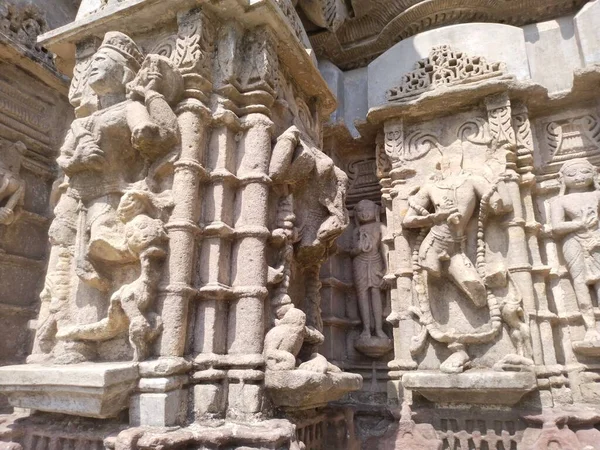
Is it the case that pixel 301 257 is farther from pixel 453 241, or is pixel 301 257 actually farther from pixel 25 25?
pixel 25 25

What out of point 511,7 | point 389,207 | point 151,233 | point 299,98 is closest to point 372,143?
point 389,207

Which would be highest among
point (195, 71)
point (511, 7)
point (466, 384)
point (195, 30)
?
point (511, 7)

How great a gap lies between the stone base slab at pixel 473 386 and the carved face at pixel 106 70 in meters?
3.59

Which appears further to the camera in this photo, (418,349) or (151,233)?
(418,349)

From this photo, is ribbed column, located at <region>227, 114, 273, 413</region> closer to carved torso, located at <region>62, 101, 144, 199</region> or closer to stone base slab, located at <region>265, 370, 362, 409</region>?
stone base slab, located at <region>265, 370, 362, 409</region>

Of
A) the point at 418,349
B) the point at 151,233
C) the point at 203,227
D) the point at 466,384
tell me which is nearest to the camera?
the point at 151,233

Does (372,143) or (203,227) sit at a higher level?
(372,143)

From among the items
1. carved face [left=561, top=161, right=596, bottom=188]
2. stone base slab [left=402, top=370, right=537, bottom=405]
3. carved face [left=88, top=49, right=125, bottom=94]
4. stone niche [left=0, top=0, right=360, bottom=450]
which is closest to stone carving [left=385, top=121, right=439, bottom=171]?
carved face [left=561, top=161, right=596, bottom=188]

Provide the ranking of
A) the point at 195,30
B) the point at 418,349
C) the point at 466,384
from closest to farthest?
the point at 195,30, the point at 466,384, the point at 418,349

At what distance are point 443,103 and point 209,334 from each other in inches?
152

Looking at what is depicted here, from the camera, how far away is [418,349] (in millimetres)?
4785

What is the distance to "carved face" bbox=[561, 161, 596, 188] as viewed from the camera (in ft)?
16.4

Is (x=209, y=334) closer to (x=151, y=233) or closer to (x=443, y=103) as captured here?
(x=151, y=233)

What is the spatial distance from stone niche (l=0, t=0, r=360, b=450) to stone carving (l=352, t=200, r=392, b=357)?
57.2 inches
